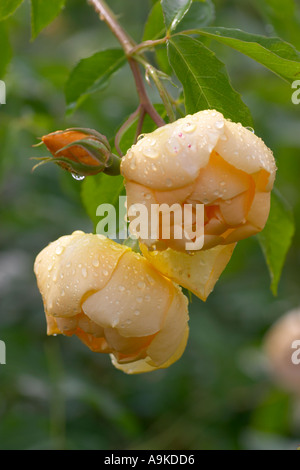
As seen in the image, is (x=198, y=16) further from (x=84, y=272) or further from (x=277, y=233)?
(x=84, y=272)

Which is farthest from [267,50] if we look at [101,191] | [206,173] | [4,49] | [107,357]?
[107,357]

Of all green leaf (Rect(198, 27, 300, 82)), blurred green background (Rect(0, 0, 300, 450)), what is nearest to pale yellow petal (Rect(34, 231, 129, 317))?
green leaf (Rect(198, 27, 300, 82))

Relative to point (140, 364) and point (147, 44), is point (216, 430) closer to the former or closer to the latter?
point (140, 364)

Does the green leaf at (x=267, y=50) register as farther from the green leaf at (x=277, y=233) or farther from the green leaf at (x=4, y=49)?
the green leaf at (x=4, y=49)

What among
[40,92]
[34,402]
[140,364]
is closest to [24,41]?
[40,92]

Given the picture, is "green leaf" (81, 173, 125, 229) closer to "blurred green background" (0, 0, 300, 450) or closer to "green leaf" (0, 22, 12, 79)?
"green leaf" (0, 22, 12, 79)

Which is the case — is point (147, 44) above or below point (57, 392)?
above
